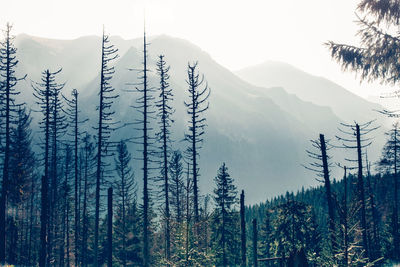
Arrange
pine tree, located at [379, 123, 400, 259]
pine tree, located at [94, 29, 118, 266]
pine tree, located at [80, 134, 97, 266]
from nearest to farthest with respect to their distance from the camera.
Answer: pine tree, located at [94, 29, 118, 266], pine tree, located at [80, 134, 97, 266], pine tree, located at [379, 123, 400, 259]

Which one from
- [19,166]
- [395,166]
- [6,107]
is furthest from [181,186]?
[395,166]

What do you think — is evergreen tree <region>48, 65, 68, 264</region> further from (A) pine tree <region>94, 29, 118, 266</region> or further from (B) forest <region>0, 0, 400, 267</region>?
(A) pine tree <region>94, 29, 118, 266</region>

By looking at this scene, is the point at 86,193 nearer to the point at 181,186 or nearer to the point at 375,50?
the point at 181,186

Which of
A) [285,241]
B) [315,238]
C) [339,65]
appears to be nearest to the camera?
[339,65]

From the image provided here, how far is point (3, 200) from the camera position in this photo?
23828mm

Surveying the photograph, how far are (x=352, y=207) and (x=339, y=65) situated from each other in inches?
290

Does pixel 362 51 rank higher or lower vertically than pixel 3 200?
higher

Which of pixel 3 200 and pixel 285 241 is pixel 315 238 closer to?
pixel 285 241

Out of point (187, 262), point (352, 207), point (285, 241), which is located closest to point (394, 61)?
point (352, 207)

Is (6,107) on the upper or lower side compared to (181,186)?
upper

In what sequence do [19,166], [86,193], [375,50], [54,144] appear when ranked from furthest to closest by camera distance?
[86,193] → [54,144] → [19,166] → [375,50]

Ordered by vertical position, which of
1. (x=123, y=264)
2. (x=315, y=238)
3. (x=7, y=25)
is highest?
(x=7, y=25)

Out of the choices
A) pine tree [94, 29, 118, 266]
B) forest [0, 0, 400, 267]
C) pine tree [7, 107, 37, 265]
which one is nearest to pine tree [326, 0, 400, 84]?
forest [0, 0, 400, 267]

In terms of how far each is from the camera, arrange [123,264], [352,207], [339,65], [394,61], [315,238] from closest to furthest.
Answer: [394,61], [339,65], [352,207], [315,238], [123,264]
